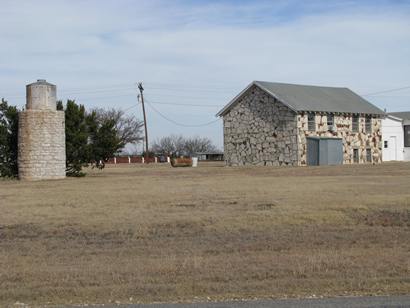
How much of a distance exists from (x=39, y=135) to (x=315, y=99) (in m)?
26.5

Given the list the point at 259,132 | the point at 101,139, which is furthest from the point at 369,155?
the point at 101,139

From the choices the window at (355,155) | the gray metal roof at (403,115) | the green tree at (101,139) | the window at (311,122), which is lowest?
the window at (355,155)

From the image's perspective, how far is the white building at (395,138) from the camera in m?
68.1

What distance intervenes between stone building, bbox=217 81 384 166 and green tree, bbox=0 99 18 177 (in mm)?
21644

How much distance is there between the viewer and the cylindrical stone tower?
1553 inches

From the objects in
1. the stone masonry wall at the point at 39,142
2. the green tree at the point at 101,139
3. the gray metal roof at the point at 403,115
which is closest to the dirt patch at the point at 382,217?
the stone masonry wall at the point at 39,142

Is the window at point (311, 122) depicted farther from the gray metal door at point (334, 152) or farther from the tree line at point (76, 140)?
the tree line at point (76, 140)

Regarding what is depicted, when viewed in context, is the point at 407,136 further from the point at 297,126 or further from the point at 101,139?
the point at 101,139

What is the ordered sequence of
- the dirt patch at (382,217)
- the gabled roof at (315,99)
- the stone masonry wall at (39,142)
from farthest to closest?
the gabled roof at (315,99) < the stone masonry wall at (39,142) < the dirt patch at (382,217)

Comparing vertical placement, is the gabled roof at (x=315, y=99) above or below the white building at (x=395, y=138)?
above

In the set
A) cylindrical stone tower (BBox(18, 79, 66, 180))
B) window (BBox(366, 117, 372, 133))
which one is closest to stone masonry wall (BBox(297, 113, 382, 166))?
window (BBox(366, 117, 372, 133))

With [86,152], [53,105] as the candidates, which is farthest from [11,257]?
[86,152]

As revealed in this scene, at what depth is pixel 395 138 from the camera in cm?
6850

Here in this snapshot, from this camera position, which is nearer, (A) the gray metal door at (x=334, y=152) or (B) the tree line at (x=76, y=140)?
(B) the tree line at (x=76, y=140)
